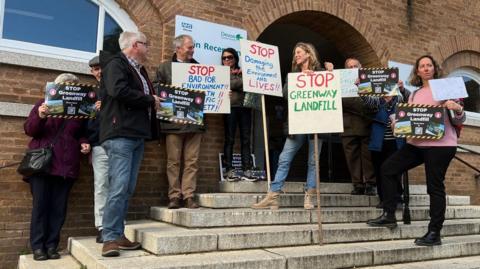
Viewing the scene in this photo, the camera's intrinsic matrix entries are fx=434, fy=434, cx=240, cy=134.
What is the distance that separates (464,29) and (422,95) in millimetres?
5760

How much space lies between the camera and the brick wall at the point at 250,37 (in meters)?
5.08

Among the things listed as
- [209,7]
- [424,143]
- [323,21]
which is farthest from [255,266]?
[323,21]

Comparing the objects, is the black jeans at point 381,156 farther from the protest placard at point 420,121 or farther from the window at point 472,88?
the window at point 472,88

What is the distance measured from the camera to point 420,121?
475 cm

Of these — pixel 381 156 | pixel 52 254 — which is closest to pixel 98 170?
pixel 52 254

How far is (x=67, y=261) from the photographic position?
A: 4.50 metres

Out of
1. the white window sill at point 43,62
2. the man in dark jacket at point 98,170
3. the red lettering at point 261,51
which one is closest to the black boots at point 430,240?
the red lettering at point 261,51

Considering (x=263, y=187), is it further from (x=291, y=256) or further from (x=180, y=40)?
(x=180, y=40)

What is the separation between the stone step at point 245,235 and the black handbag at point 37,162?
1.10 meters

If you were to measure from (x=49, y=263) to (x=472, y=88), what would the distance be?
9657mm

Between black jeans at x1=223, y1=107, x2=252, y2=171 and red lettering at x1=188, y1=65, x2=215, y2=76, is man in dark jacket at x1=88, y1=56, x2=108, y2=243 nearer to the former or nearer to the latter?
red lettering at x1=188, y1=65, x2=215, y2=76

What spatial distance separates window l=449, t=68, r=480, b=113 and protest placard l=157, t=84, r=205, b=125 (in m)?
7.48

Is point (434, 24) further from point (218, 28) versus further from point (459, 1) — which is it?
point (218, 28)

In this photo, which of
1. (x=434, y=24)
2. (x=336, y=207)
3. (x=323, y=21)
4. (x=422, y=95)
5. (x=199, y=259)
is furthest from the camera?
(x=434, y=24)
